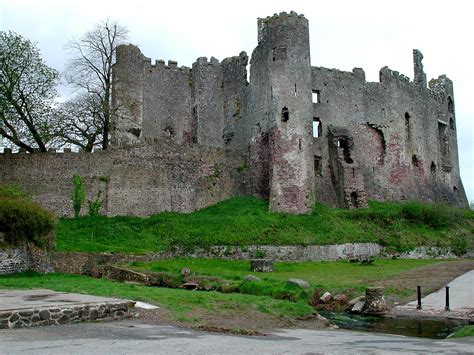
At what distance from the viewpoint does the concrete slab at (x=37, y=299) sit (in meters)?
13.5

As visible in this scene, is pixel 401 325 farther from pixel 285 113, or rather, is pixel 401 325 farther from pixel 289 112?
pixel 285 113

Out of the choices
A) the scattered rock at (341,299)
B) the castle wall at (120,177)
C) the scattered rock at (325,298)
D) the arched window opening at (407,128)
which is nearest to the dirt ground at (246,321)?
the scattered rock at (341,299)

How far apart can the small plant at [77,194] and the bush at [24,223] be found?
32.0 feet

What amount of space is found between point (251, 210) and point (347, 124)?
15.0 m

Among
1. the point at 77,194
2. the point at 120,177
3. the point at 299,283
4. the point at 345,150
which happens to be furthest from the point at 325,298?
the point at 345,150

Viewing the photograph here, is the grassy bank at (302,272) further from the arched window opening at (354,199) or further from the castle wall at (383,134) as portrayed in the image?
the castle wall at (383,134)

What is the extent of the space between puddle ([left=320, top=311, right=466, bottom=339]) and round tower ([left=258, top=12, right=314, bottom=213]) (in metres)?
20.5

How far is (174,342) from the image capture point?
1162cm

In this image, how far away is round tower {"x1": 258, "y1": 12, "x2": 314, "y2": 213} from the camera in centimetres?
3984

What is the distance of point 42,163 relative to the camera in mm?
37250

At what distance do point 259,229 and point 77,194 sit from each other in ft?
38.7

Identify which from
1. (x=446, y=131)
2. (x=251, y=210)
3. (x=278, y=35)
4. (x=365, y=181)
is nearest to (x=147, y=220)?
(x=251, y=210)

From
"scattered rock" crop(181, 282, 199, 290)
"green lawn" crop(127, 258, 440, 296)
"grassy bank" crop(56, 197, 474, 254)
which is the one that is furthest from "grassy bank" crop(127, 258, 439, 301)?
"grassy bank" crop(56, 197, 474, 254)

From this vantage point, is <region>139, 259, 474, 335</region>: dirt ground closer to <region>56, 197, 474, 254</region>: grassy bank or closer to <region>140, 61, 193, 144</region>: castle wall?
<region>56, 197, 474, 254</region>: grassy bank
